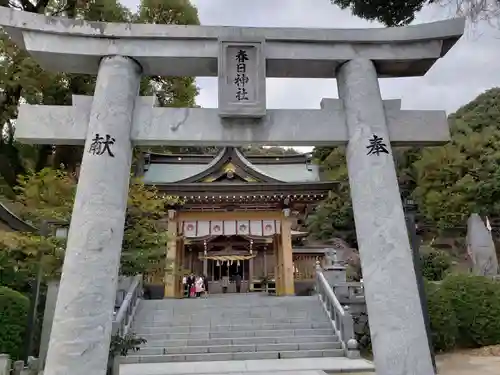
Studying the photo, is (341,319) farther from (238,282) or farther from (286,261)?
(238,282)

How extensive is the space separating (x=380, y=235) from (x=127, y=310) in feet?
28.0

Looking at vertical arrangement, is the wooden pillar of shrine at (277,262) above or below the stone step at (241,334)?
above

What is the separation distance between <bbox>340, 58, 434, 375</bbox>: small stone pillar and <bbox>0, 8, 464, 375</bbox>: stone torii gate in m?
0.01

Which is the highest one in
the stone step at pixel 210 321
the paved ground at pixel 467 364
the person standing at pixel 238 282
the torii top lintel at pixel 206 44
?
the torii top lintel at pixel 206 44

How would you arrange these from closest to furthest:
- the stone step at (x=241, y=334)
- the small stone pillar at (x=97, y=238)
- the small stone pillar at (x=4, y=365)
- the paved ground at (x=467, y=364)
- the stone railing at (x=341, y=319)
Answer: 1. the small stone pillar at (x=97, y=238)
2. the small stone pillar at (x=4, y=365)
3. the paved ground at (x=467, y=364)
4. the stone railing at (x=341, y=319)
5. the stone step at (x=241, y=334)

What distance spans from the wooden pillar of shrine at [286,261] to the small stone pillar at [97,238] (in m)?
12.2

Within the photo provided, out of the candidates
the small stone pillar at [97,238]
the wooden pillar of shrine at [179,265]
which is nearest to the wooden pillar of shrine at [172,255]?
the wooden pillar of shrine at [179,265]

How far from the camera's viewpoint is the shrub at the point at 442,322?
9969 mm

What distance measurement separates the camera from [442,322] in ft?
32.7

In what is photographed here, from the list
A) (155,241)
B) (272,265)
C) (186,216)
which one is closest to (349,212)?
(272,265)

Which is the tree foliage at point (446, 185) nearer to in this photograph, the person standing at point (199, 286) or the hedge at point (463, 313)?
the person standing at point (199, 286)

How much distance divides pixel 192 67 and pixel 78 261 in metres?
2.78

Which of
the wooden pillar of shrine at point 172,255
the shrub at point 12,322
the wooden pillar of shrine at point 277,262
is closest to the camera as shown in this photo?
the shrub at point 12,322

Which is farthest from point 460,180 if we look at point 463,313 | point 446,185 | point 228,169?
point 463,313
